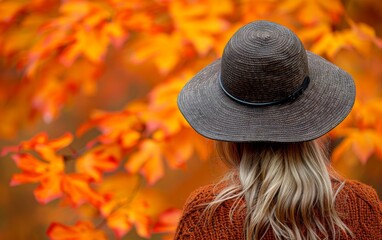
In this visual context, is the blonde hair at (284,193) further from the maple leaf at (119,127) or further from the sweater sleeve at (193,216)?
the maple leaf at (119,127)

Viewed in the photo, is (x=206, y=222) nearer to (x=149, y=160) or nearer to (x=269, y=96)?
(x=269, y=96)

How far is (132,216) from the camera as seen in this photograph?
2.40 meters

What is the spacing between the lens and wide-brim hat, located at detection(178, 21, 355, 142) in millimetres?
1542

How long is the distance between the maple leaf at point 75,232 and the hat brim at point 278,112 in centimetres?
86

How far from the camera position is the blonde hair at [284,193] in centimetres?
155

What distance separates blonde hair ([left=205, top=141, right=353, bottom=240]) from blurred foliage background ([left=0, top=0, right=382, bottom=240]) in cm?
81

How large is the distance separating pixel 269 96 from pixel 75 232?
3.55 feet

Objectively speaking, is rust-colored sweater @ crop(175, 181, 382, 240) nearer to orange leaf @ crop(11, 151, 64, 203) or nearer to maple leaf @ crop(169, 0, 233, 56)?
orange leaf @ crop(11, 151, 64, 203)

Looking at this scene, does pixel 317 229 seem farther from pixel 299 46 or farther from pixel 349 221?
pixel 299 46

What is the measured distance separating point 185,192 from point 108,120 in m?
0.55

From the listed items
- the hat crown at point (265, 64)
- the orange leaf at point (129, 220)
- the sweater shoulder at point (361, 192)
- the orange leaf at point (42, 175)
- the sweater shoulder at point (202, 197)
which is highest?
the hat crown at point (265, 64)

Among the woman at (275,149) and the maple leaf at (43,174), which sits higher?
the woman at (275,149)

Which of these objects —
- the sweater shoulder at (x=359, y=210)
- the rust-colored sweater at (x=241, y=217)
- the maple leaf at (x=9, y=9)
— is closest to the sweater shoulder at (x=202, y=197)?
the rust-colored sweater at (x=241, y=217)

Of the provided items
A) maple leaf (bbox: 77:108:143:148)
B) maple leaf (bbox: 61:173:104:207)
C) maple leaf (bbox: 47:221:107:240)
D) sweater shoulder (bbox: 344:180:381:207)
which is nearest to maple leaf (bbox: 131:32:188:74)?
maple leaf (bbox: 77:108:143:148)
